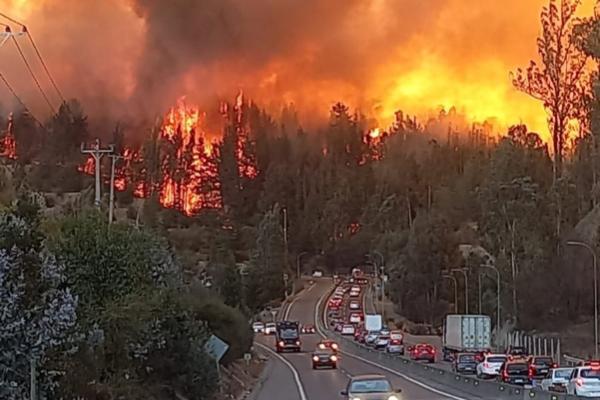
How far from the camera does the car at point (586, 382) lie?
42844 mm

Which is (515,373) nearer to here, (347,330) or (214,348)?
(214,348)

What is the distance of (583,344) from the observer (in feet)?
296

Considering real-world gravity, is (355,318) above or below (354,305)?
below

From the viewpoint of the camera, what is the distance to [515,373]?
193 feet

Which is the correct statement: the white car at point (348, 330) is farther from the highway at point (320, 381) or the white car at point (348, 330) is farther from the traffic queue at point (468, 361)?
the highway at point (320, 381)

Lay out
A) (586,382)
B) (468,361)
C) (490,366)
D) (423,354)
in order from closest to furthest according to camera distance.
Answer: (586,382), (490,366), (468,361), (423,354)

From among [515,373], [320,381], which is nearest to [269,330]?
[320,381]

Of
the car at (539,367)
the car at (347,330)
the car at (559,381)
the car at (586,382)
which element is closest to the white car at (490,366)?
the car at (539,367)

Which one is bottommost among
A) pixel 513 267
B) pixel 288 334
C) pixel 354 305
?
pixel 288 334

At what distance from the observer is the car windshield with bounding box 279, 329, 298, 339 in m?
111

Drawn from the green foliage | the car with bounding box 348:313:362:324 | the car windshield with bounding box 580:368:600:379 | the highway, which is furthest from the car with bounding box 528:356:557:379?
the car with bounding box 348:313:362:324

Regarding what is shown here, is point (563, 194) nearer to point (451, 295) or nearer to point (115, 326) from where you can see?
point (451, 295)

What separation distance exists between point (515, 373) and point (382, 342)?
53.5 meters

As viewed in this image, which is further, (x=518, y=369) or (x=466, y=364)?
(x=466, y=364)
